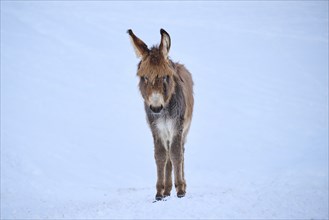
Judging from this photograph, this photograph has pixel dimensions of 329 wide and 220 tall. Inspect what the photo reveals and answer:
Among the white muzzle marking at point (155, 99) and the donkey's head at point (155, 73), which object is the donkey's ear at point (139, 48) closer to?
the donkey's head at point (155, 73)

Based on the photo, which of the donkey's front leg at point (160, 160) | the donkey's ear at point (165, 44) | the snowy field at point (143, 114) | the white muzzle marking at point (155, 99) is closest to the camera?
the white muzzle marking at point (155, 99)

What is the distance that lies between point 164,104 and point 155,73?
0.63m

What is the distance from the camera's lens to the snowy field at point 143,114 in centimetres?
1526

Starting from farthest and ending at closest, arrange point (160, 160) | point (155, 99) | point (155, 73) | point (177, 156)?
point (160, 160) < point (177, 156) < point (155, 73) < point (155, 99)

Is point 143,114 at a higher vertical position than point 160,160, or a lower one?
higher

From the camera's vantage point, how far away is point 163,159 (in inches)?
344

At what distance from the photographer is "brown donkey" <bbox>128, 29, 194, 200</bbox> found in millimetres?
7574

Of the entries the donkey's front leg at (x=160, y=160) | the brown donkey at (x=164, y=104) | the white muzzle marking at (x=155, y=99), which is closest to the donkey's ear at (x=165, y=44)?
the brown donkey at (x=164, y=104)

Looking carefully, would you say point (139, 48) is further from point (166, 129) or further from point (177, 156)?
point (177, 156)

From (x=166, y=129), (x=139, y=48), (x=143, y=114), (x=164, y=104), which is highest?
(x=143, y=114)

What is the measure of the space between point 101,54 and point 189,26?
21537 mm

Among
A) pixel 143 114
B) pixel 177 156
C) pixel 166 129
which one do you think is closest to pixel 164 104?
pixel 166 129

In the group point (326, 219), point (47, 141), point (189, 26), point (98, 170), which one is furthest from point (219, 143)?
point (189, 26)

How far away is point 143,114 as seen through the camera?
41.5 meters
